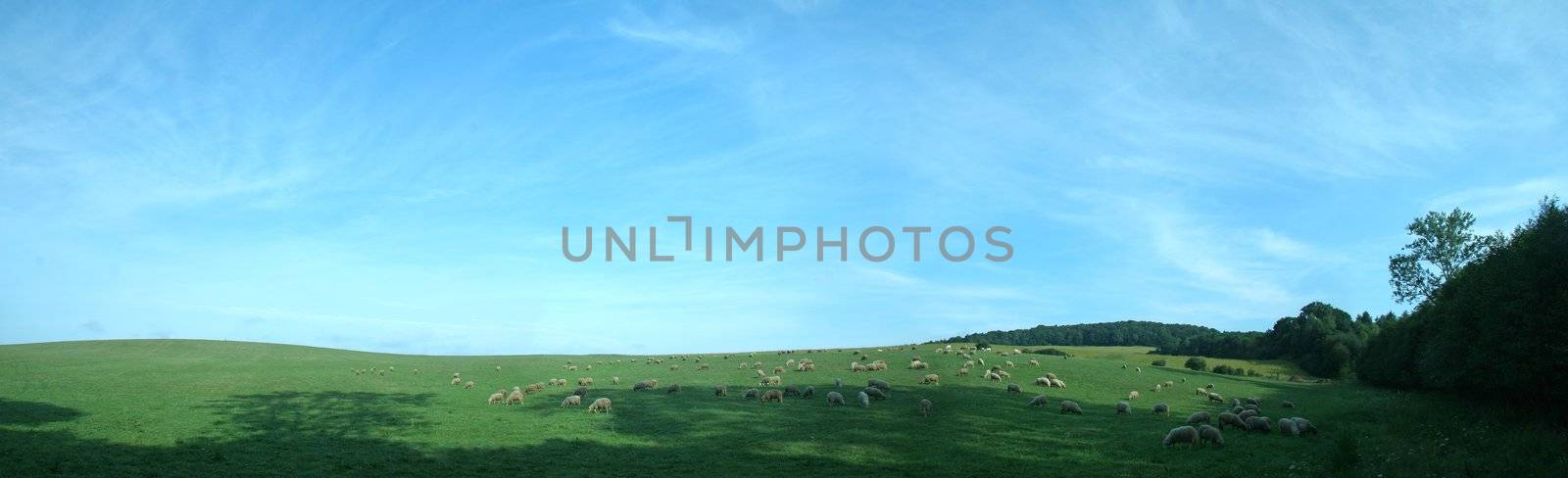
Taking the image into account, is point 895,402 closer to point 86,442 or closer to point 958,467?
point 958,467

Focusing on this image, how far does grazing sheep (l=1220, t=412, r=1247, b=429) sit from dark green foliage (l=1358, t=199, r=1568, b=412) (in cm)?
1144

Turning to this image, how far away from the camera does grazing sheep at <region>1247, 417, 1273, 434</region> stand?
92.7ft

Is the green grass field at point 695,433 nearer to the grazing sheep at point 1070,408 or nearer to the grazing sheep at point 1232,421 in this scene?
the grazing sheep at point 1070,408

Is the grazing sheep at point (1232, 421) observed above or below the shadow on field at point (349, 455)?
above

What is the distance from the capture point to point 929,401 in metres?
35.9

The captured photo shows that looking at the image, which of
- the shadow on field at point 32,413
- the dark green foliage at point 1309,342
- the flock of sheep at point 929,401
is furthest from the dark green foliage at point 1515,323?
the shadow on field at point 32,413

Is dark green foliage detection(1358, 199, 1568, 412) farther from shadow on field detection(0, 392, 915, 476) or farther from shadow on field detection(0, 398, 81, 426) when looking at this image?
shadow on field detection(0, 398, 81, 426)

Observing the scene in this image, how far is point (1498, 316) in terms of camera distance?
1326 inches

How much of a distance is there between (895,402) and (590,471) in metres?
18.1

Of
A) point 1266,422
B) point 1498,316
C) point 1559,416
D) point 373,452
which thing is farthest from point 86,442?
point 1498,316

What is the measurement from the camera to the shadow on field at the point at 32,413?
1176 inches

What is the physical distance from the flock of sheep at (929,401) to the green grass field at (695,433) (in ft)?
2.43

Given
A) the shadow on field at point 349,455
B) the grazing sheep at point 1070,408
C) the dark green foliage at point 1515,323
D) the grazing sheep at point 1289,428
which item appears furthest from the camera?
the grazing sheep at point 1070,408

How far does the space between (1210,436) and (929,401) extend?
12642mm
